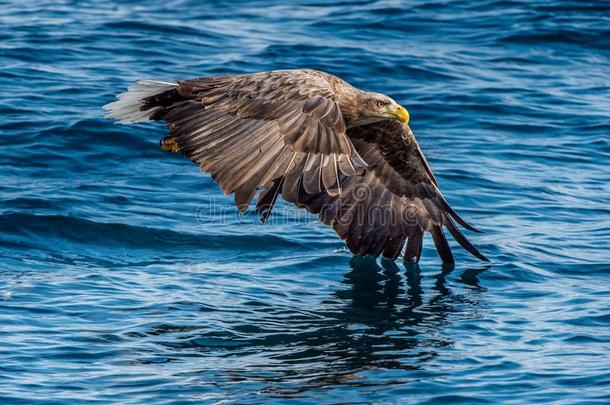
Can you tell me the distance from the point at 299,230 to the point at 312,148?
278cm

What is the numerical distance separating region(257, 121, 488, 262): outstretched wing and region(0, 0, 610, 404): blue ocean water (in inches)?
8.2

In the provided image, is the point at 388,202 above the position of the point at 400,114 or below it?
below

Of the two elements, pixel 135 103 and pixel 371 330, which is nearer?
pixel 371 330

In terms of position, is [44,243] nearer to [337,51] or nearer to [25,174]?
[25,174]

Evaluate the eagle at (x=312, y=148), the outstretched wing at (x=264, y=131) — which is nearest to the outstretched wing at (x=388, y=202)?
the eagle at (x=312, y=148)

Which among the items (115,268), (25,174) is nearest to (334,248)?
(115,268)

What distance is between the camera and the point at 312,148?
665 cm

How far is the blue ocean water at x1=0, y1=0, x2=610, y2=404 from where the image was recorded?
20.9 ft

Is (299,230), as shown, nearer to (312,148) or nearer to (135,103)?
(135,103)

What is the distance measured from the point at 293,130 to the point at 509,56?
303 inches

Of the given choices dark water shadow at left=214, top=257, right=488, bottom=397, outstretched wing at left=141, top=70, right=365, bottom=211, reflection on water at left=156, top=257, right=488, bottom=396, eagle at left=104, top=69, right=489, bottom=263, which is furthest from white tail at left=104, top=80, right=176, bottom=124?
dark water shadow at left=214, top=257, right=488, bottom=397

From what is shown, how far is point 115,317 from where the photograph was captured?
7105 mm

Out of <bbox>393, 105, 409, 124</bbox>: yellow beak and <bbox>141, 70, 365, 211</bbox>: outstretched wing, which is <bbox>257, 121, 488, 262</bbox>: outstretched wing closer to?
<bbox>393, 105, 409, 124</bbox>: yellow beak

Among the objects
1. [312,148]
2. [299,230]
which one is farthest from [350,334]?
[299,230]
